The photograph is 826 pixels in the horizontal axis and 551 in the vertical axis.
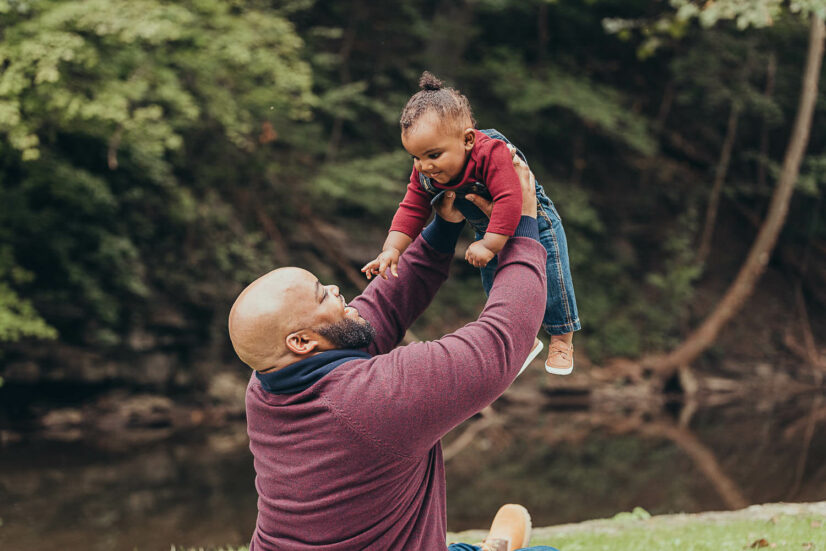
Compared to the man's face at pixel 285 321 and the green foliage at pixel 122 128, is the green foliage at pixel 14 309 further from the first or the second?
the man's face at pixel 285 321

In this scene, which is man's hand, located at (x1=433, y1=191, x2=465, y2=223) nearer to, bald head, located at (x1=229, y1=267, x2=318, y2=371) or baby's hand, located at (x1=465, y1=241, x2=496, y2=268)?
baby's hand, located at (x1=465, y1=241, x2=496, y2=268)

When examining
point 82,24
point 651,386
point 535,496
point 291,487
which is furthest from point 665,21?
point 651,386

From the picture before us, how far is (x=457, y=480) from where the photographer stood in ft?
30.2

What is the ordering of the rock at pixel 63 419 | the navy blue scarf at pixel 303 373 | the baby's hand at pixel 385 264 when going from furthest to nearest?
the rock at pixel 63 419
the baby's hand at pixel 385 264
the navy blue scarf at pixel 303 373

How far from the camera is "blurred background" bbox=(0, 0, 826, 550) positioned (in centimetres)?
857

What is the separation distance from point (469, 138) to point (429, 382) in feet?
3.12

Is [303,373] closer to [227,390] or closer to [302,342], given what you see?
[302,342]

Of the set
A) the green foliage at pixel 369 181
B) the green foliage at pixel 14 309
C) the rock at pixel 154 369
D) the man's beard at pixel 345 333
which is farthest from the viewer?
the green foliage at pixel 369 181

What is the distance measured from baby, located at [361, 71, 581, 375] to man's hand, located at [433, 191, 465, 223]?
0.02m

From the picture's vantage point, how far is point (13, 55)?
800 centimetres

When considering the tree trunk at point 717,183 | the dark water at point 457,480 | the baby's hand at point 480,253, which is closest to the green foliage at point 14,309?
the dark water at point 457,480

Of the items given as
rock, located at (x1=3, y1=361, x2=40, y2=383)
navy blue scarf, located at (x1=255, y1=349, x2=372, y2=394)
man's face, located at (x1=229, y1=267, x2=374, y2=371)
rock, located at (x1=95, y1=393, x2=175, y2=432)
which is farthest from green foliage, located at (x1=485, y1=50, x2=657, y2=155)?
navy blue scarf, located at (x1=255, y1=349, x2=372, y2=394)

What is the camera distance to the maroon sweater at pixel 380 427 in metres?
1.99

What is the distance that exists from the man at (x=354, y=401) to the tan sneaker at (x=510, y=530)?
2.20 ft
